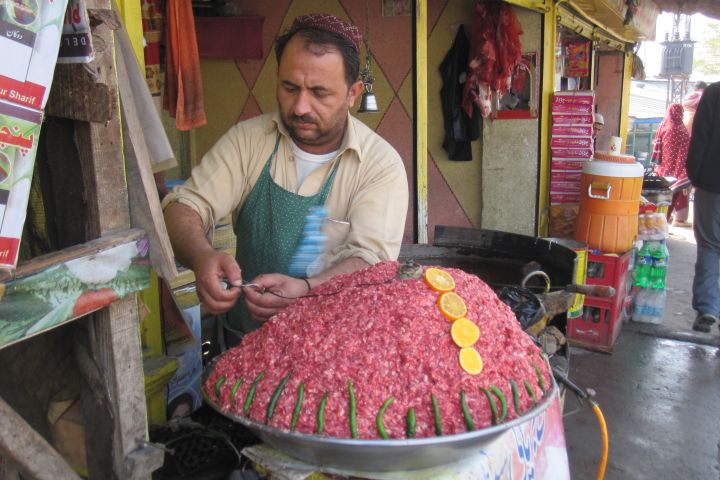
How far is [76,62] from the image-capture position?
1.20 metres

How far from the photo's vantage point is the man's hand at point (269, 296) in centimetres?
178

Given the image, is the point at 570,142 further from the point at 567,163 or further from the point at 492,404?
the point at 492,404

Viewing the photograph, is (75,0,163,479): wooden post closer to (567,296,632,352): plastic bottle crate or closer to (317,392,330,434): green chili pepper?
(317,392,330,434): green chili pepper

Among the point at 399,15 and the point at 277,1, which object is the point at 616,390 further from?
the point at 277,1

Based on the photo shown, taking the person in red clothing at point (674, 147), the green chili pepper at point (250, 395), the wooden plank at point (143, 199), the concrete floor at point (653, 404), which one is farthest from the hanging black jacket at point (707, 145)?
the wooden plank at point (143, 199)

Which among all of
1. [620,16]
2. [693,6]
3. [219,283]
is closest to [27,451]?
[219,283]

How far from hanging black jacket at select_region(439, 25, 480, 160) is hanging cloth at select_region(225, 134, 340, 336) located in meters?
4.36

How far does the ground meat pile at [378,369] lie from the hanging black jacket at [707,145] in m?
4.90

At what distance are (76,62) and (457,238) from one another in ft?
10.3

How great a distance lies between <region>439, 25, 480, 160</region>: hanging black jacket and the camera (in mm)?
6277

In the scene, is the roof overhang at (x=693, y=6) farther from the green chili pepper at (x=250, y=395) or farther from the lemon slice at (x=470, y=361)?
the green chili pepper at (x=250, y=395)

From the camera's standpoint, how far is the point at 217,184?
2277mm

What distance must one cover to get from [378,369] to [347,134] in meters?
1.15

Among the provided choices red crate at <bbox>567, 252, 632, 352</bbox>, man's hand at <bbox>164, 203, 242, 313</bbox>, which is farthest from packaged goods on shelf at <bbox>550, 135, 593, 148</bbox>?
man's hand at <bbox>164, 203, 242, 313</bbox>
